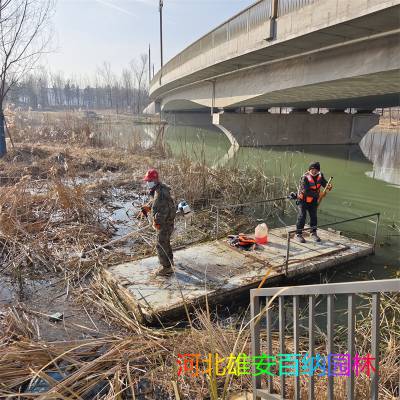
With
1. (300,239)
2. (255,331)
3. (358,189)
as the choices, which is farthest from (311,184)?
(358,189)

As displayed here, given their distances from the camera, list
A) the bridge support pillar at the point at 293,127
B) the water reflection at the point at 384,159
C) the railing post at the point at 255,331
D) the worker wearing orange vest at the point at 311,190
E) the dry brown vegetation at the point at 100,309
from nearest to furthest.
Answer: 1. the railing post at the point at 255,331
2. the dry brown vegetation at the point at 100,309
3. the worker wearing orange vest at the point at 311,190
4. the water reflection at the point at 384,159
5. the bridge support pillar at the point at 293,127

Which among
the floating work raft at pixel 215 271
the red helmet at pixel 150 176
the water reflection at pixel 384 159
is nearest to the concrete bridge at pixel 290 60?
the water reflection at pixel 384 159

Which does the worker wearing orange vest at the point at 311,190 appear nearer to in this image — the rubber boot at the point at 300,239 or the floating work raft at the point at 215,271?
the rubber boot at the point at 300,239

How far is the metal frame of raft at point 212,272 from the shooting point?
5012 millimetres

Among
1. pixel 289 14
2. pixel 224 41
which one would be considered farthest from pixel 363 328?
pixel 224 41

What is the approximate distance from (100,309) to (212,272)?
5.81 ft

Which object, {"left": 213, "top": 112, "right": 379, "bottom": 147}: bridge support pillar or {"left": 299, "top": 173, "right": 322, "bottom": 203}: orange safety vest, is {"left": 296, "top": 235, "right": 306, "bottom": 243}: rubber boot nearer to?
{"left": 299, "top": 173, "right": 322, "bottom": 203}: orange safety vest

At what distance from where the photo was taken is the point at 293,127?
27.1m

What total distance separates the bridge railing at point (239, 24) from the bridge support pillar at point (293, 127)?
5.13 metres

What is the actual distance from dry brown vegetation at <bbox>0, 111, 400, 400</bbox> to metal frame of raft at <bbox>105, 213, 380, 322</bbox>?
25 centimetres

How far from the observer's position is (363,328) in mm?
4172

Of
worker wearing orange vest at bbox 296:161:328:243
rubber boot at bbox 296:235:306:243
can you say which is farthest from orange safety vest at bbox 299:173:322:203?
rubber boot at bbox 296:235:306:243

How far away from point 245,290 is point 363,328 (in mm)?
1776

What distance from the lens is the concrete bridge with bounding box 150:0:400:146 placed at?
1009cm
